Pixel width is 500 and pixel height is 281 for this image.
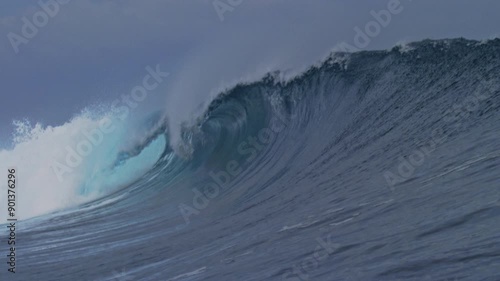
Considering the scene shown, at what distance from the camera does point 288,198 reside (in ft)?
33.7

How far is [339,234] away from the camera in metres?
6.79

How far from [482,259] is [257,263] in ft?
8.51

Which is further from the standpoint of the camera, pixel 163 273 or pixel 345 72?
pixel 345 72

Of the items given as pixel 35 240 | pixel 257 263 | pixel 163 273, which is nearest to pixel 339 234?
pixel 257 263

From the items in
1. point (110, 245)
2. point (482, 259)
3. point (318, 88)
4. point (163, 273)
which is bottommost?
point (482, 259)

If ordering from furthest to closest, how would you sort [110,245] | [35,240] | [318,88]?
1. [318,88]
2. [35,240]
3. [110,245]

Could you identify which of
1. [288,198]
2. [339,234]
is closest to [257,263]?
[339,234]

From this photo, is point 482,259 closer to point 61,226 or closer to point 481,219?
point 481,219

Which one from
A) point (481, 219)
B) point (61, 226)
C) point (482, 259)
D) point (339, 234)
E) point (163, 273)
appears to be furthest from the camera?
point (61, 226)

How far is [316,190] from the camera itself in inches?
392

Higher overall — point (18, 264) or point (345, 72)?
point (345, 72)

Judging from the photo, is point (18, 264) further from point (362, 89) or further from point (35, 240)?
point (362, 89)

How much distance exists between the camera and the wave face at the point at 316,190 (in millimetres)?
5977

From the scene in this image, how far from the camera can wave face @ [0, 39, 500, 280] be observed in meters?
5.98
